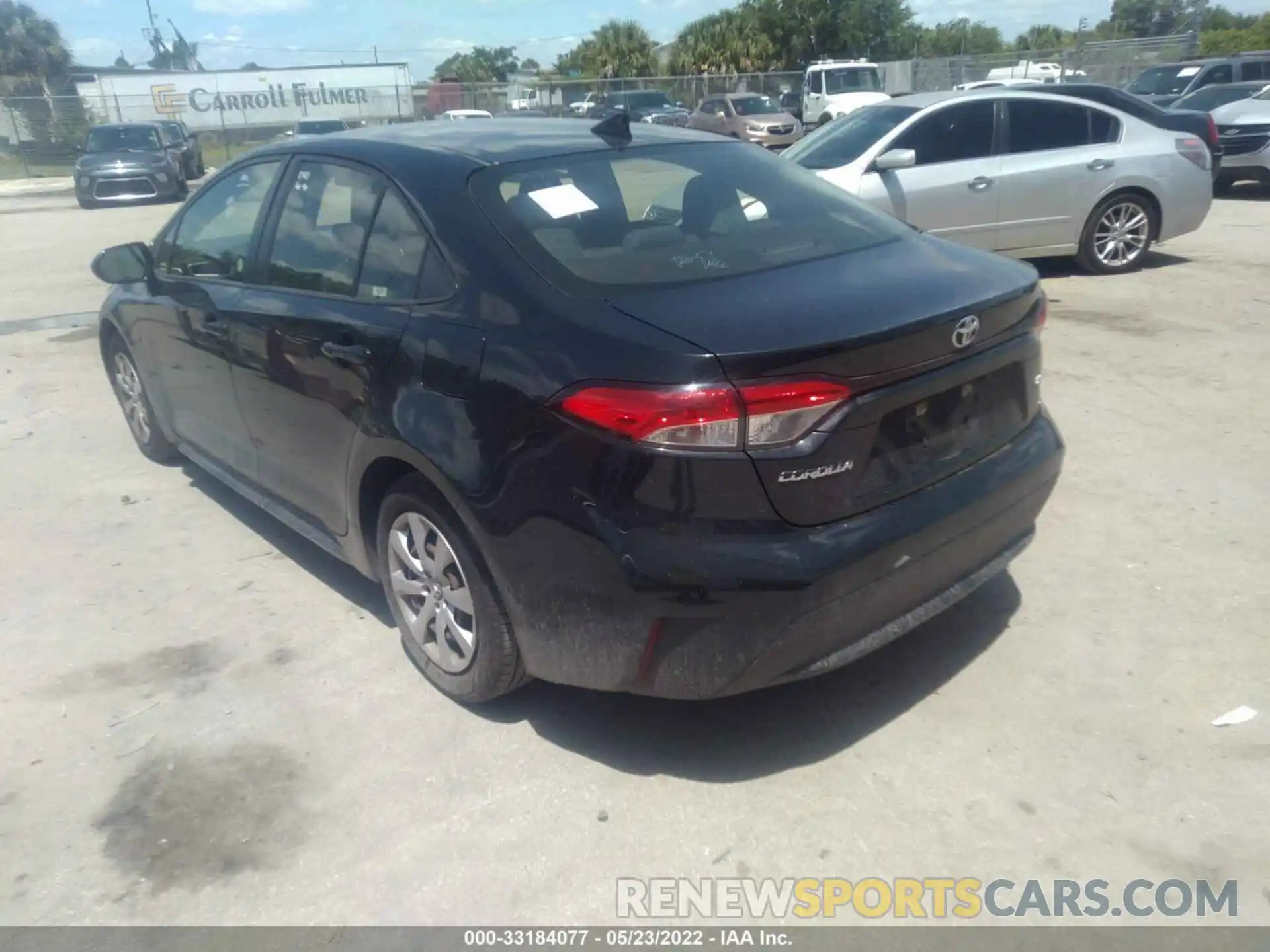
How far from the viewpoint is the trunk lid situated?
8.86ft

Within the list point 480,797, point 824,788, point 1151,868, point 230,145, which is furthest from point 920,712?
point 230,145

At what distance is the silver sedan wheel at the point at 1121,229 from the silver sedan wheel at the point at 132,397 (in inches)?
303

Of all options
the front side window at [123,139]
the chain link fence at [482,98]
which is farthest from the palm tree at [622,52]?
the front side window at [123,139]

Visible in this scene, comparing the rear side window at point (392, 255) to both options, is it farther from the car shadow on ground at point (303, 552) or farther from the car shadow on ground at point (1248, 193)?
the car shadow on ground at point (1248, 193)

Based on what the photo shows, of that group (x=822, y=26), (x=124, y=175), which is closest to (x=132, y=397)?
(x=124, y=175)

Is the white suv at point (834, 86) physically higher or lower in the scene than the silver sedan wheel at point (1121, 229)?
higher

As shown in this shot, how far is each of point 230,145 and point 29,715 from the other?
4340 centimetres

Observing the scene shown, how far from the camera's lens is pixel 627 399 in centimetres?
267

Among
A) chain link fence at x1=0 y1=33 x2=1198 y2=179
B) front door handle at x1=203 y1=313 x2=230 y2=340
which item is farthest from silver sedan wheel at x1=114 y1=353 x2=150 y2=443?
chain link fence at x1=0 y1=33 x2=1198 y2=179

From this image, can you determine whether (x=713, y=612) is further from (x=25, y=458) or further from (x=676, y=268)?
(x=25, y=458)

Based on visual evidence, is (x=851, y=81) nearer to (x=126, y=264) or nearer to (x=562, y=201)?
(x=126, y=264)

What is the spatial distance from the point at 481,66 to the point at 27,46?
36.9m

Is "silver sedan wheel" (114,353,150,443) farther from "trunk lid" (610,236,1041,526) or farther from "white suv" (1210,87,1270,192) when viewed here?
"white suv" (1210,87,1270,192)

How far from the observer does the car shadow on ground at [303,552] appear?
4.33 m
